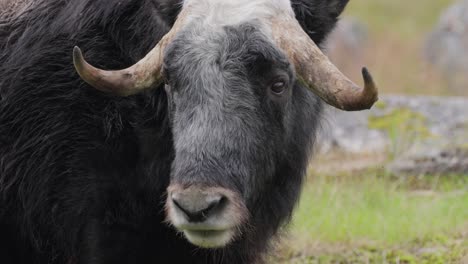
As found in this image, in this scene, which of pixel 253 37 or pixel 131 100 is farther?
pixel 131 100

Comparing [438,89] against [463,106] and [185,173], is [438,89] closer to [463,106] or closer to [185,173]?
[463,106]

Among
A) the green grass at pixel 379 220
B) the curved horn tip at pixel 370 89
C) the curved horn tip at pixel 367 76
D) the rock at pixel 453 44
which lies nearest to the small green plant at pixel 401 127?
the green grass at pixel 379 220


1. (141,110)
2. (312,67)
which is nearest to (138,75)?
(141,110)

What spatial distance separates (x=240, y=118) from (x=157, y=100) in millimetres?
888

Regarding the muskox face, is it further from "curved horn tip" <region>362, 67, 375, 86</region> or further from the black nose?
"curved horn tip" <region>362, 67, 375, 86</region>

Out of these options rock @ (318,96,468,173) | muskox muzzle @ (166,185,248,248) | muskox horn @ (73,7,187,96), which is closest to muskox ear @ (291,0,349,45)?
muskox horn @ (73,7,187,96)

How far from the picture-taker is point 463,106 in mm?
12633

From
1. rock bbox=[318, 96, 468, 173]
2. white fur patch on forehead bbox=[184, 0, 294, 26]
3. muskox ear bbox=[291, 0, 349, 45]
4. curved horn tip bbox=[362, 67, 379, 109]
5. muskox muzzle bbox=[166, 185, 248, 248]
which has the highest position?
white fur patch on forehead bbox=[184, 0, 294, 26]

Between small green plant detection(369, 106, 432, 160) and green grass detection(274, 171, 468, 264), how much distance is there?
0.61 metres

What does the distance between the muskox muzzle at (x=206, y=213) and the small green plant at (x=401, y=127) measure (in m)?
5.59

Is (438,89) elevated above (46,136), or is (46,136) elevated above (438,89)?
(46,136)

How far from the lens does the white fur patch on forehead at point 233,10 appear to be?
19.1ft

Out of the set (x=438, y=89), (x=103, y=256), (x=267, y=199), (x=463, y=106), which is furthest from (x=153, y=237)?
(x=438, y=89)

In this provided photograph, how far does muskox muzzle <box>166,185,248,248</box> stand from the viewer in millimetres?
5246
